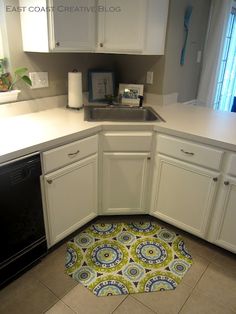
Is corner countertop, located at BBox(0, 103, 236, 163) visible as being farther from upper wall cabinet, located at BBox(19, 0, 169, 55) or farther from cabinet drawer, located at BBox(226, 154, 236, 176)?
upper wall cabinet, located at BBox(19, 0, 169, 55)

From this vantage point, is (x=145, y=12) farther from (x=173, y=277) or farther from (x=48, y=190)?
(x=173, y=277)

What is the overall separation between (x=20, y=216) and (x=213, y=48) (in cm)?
262

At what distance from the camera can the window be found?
10.7 ft

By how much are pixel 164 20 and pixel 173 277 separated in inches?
75.3

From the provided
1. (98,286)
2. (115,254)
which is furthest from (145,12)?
(98,286)

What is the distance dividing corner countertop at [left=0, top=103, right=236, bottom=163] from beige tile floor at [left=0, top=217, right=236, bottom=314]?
823 mm

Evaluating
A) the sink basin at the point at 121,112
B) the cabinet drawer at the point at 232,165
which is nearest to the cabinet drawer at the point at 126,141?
the sink basin at the point at 121,112

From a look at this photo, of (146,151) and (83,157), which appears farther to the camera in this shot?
(146,151)

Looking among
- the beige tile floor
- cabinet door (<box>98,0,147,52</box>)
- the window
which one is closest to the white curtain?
the window

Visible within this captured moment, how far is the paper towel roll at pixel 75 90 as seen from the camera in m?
2.01

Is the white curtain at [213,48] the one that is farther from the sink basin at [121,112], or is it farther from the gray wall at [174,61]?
the sink basin at [121,112]

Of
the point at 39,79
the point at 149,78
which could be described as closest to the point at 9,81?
the point at 39,79

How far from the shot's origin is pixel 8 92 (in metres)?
1.77

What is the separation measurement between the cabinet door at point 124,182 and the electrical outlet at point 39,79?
2.52ft
